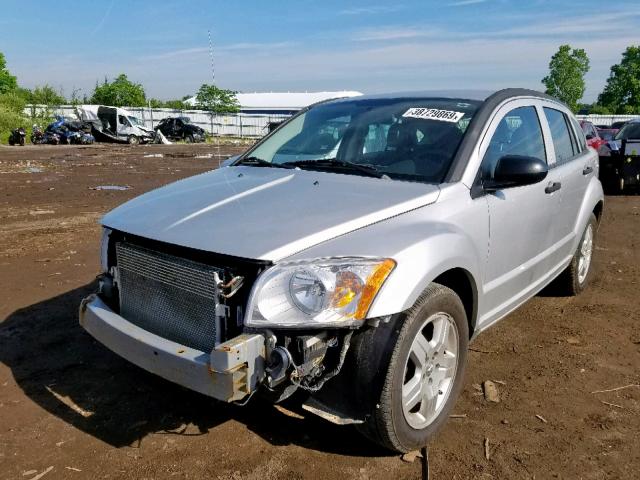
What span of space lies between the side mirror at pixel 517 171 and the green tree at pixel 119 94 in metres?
61.5

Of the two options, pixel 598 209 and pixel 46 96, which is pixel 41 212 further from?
pixel 46 96

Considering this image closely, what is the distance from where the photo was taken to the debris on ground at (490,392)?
3.42 meters

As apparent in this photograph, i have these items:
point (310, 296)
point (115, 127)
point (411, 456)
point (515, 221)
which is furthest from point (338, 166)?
point (115, 127)

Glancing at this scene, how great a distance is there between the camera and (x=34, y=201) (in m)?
10.8

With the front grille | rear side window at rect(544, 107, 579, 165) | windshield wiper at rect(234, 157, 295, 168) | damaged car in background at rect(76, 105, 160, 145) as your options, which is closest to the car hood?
the front grille

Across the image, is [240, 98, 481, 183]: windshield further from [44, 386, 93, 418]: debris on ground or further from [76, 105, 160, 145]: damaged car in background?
[76, 105, 160, 145]: damaged car in background

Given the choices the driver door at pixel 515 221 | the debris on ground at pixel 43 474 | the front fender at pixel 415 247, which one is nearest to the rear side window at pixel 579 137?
the driver door at pixel 515 221

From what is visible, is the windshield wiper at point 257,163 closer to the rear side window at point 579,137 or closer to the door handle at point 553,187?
the door handle at point 553,187

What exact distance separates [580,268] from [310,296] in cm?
370

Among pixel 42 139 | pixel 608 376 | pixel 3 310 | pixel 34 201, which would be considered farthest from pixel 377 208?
pixel 42 139

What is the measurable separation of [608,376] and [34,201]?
33.8 ft

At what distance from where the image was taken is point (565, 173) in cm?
435

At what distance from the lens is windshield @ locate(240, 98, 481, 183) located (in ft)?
11.2

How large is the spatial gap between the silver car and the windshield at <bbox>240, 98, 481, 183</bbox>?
0.01 metres
